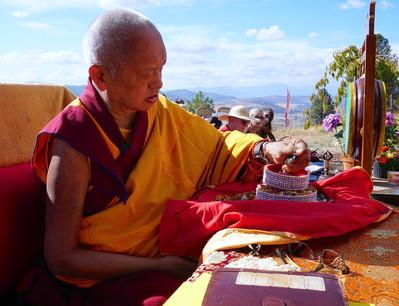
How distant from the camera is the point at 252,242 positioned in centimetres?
129

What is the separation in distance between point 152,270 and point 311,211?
57 cm

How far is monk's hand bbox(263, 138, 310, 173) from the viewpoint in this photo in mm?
1721

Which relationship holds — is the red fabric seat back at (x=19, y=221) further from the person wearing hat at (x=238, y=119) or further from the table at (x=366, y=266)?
the person wearing hat at (x=238, y=119)

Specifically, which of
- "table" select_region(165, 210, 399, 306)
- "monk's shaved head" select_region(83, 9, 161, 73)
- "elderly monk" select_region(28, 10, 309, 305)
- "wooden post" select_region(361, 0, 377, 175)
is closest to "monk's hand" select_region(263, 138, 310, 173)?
"elderly monk" select_region(28, 10, 309, 305)

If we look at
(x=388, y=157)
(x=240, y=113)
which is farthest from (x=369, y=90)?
(x=240, y=113)

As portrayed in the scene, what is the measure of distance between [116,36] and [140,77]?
0.15 m

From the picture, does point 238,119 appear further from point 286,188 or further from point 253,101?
point 253,101

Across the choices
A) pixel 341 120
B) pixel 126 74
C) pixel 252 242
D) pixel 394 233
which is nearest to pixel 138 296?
pixel 252 242

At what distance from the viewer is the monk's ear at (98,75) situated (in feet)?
5.11

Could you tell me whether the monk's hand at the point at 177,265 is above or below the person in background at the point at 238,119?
below

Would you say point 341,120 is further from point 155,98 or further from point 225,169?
point 155,98

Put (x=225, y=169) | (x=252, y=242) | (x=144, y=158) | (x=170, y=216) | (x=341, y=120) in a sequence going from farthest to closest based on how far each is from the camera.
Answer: (x=341, y=120)
(x=225, y=169)
(x=144, y=158)
(x=170, y=216)
(x=252, y=242)

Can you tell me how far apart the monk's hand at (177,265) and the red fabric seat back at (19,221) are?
591mm

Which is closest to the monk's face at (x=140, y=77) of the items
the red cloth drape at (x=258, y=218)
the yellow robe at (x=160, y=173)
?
the yellow robe at (x=160, y=173)
